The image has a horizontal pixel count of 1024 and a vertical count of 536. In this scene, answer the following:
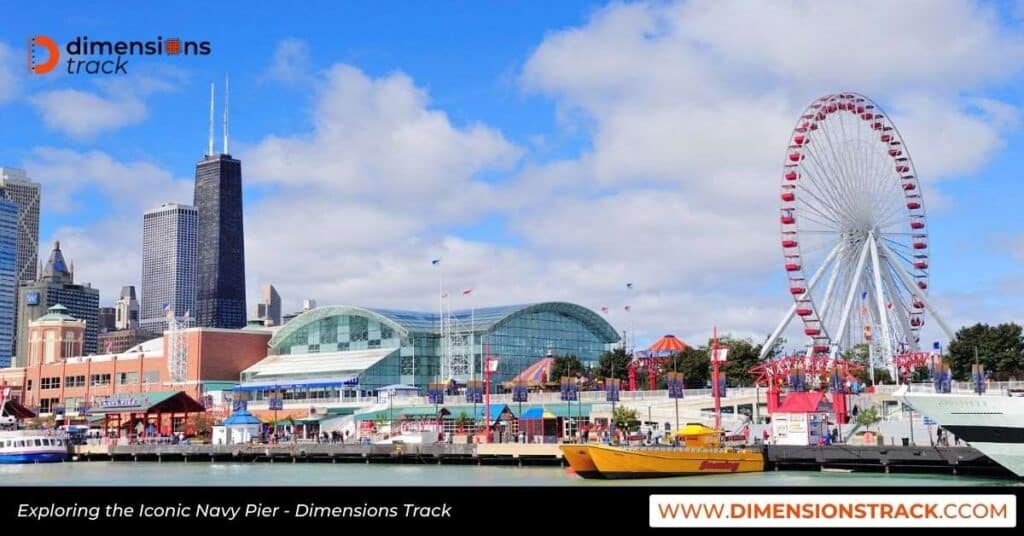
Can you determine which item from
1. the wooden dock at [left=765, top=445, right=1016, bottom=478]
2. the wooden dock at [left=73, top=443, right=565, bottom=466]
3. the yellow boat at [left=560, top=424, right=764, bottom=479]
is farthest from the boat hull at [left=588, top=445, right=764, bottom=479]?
the wooden dock at [left=73, top=443, right=565, bottom=466]

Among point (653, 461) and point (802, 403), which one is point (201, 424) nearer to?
point (802, 403)

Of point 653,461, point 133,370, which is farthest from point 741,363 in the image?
point 133,370

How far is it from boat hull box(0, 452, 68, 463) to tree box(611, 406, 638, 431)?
1911 inches

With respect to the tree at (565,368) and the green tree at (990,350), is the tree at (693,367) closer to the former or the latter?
the tree at (565,368)

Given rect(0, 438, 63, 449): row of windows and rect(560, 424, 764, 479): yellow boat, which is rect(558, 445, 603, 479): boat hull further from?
rect(0, 438, 63, 449): row of windows

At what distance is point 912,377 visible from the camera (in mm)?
116688

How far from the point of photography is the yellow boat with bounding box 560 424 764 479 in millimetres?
65062

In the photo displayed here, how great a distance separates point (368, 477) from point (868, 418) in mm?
41365

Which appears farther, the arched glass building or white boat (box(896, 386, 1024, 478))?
the arched glass building

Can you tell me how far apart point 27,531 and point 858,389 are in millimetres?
87893

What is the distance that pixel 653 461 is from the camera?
216 ft

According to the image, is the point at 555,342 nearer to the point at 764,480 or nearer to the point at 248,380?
the point at 248,380

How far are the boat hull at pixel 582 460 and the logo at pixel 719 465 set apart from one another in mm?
6739

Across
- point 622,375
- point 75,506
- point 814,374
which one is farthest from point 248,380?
point 75,506
